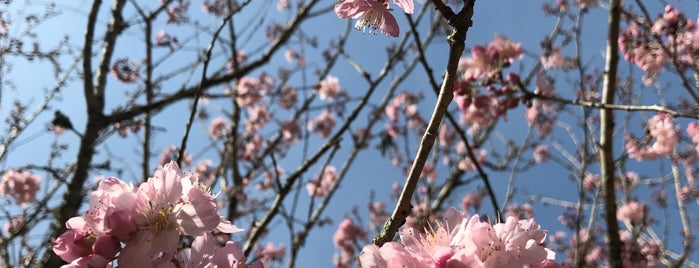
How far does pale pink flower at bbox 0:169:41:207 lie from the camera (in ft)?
19.6

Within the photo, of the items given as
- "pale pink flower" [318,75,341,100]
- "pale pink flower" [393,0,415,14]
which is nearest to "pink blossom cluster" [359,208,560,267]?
"pale pink flower" [393,0,415,14]

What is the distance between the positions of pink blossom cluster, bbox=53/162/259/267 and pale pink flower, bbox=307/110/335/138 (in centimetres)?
831

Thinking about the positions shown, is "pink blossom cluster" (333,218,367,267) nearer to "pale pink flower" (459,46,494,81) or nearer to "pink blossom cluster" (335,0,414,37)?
"pale pink flower" (459,46,494,81)

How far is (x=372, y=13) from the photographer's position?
1.49 metres

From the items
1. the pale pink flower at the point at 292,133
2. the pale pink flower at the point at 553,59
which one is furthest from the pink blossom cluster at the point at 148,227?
the pale pink flower at the point at 292,133

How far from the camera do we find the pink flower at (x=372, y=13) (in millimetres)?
1418

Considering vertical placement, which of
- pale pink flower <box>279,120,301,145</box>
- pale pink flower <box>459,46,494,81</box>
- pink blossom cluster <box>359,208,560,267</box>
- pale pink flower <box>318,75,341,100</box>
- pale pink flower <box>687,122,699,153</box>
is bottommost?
pink blossom cluster <box>359,208,560,267</box>

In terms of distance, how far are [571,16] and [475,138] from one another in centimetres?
177

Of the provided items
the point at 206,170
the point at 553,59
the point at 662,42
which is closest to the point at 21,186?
the point at 206,170

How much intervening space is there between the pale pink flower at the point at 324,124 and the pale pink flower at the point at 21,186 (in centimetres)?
455

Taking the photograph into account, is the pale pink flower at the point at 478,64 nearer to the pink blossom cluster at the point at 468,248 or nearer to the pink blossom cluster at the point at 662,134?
the pink blossom cluster at the point at 662,134

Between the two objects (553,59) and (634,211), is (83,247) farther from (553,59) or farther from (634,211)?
(634,211)

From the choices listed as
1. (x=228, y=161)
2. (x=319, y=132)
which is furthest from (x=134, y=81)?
(x=319, y=132)

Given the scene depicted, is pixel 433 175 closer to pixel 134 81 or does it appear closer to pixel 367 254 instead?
pixel 134 81
